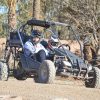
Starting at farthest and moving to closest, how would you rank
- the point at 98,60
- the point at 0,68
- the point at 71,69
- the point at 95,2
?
1. the point at 95,2
2. the point at 98,60
3. the point at 0,68
4. the point at 71,69

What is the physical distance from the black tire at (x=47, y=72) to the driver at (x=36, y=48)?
1.72 ft

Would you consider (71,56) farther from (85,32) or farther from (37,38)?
(85,32)

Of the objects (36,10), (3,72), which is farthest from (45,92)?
(36,10)

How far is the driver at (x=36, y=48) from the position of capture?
1456 centimetres

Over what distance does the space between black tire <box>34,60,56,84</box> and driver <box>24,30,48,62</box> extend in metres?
0.52

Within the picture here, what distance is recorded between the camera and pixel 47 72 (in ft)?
44.9

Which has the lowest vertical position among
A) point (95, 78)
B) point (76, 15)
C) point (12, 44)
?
point (95, 78)

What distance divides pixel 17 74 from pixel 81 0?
974 centimetres

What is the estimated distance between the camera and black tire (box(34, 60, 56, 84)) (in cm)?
1363

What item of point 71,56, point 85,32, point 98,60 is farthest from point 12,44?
point 85,32

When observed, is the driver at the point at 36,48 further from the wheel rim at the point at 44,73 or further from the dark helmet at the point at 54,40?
the wheel rim at the point at 44,73

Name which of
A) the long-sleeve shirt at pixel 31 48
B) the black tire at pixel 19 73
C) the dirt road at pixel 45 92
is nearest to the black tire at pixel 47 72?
the long-sleeve shirt at pixel 31 48

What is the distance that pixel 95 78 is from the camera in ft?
47.3

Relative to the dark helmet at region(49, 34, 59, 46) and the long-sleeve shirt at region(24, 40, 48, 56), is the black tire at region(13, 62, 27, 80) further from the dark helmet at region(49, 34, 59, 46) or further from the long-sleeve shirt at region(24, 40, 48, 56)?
the dark helmet at region(49, 34, 59, 46)
